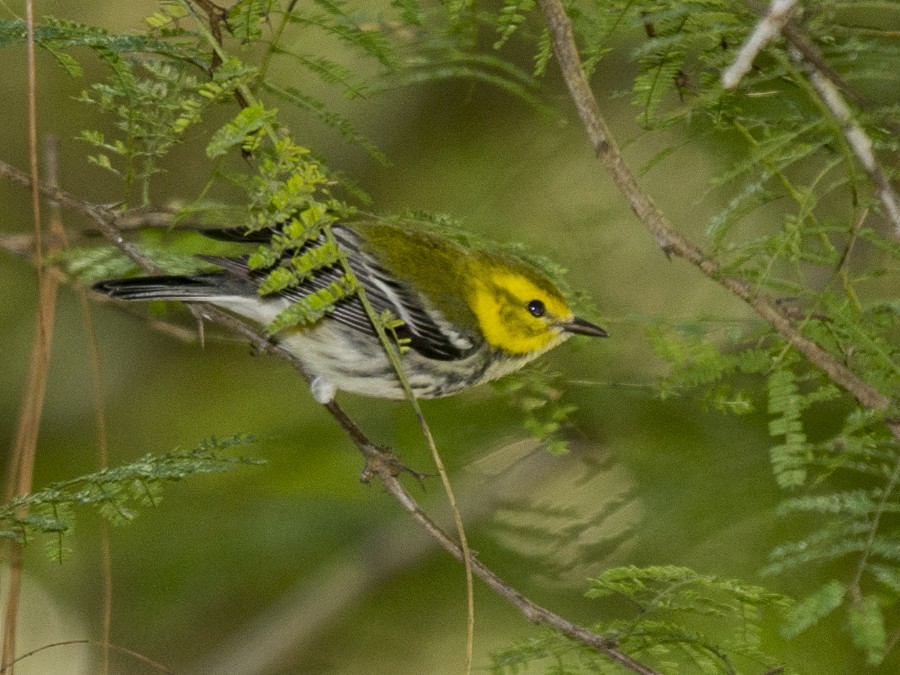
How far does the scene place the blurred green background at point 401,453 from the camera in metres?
3.07

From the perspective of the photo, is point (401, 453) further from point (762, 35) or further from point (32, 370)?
point (762, 35)

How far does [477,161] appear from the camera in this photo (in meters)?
4.09

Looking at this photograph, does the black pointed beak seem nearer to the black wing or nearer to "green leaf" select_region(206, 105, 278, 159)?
the black wing

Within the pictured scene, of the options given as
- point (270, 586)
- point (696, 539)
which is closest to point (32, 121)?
point (696, 539)

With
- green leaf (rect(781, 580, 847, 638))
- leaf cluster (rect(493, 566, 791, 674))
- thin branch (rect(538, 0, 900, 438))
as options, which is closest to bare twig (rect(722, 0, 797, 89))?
thin branch (rect(538, 0, 900, 438))

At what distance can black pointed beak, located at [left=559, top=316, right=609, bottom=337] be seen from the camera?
2.68m

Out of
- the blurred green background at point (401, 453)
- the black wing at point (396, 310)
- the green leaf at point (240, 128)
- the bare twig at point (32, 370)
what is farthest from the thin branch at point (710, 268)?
the black wing at point (396, 310)

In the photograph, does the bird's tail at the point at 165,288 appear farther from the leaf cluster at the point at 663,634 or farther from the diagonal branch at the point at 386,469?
the leaf cluster at the point at 663,634

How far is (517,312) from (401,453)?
0.63 meters

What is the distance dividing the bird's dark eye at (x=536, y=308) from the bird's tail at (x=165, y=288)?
2.44 ft

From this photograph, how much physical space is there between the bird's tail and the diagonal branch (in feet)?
0.12

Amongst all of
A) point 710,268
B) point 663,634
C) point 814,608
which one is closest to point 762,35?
point 710,268

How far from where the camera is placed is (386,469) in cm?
238

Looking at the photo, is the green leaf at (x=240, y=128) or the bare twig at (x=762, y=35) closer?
the bare twig at (x=762, y=35)
